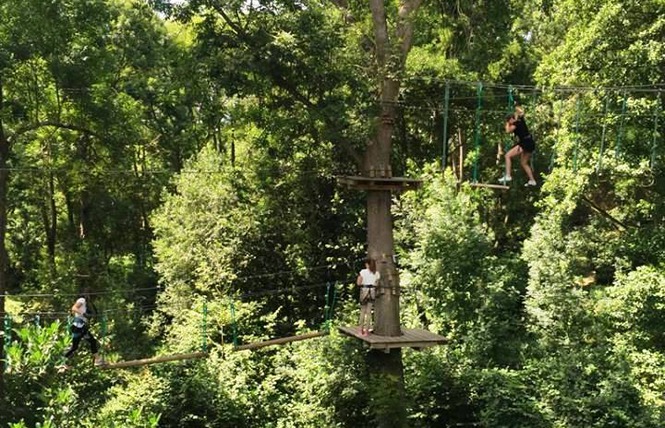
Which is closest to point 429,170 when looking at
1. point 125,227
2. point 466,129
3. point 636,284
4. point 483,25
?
point 466,129

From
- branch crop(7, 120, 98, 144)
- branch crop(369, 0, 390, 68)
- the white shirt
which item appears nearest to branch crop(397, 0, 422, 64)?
branch crop(369, 0, 390, 68)

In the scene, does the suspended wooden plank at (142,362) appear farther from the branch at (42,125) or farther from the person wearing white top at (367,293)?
the branch at (42,125)

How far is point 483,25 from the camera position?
1327 centimetres

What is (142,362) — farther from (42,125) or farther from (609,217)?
(609,217)

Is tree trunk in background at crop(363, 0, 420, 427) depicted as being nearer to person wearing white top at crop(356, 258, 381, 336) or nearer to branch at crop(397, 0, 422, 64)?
branch at crop(397, 0, 422, 64)

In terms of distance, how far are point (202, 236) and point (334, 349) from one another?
222 inches

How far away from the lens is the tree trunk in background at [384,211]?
11.0 meters

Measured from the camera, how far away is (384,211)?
11.5m

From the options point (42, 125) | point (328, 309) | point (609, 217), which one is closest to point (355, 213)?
point (328, 309)

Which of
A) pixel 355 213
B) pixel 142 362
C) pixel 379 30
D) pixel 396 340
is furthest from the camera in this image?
pixel 355 213

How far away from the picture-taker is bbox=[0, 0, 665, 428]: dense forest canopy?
36.0 feet

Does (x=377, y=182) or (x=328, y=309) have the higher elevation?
(x=377, y=182)

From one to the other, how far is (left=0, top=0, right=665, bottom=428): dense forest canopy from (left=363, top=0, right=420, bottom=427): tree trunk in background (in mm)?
55

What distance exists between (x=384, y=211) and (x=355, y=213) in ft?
15.7
